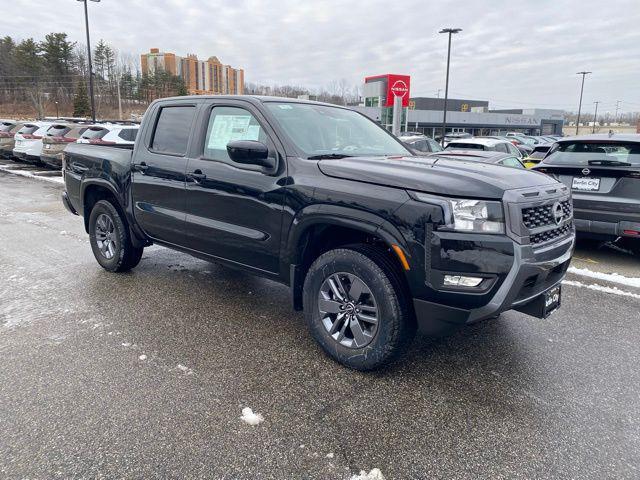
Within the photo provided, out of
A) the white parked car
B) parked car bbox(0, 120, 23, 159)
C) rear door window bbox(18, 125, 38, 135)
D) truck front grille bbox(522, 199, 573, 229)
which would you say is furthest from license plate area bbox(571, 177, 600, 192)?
parked car bbox(0, 120, 23, 159)

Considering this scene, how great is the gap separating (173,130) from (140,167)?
0.54 metres

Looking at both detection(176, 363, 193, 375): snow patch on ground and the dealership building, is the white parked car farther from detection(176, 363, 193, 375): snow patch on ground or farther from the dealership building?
the dealership building

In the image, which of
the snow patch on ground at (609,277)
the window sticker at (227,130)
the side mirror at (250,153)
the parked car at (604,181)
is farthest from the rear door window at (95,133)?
the snow patch on ground at (609,277)

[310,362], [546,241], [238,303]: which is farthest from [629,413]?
[238,303]

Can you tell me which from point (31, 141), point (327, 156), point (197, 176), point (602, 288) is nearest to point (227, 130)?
point (197, 176)

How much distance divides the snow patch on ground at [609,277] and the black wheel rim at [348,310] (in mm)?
3683

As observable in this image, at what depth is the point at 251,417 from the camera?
106 inches

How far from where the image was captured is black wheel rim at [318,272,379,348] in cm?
308

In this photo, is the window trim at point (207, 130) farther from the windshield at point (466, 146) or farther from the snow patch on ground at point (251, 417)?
the windshield at point (466, 146)

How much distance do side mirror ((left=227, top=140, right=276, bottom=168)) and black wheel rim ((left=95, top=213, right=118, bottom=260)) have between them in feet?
8.17

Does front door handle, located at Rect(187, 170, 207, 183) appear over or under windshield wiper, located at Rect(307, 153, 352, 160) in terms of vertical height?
under

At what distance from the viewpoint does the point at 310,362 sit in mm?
3350

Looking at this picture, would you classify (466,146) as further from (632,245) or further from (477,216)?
(477,216)

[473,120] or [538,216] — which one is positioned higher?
[473,120]
